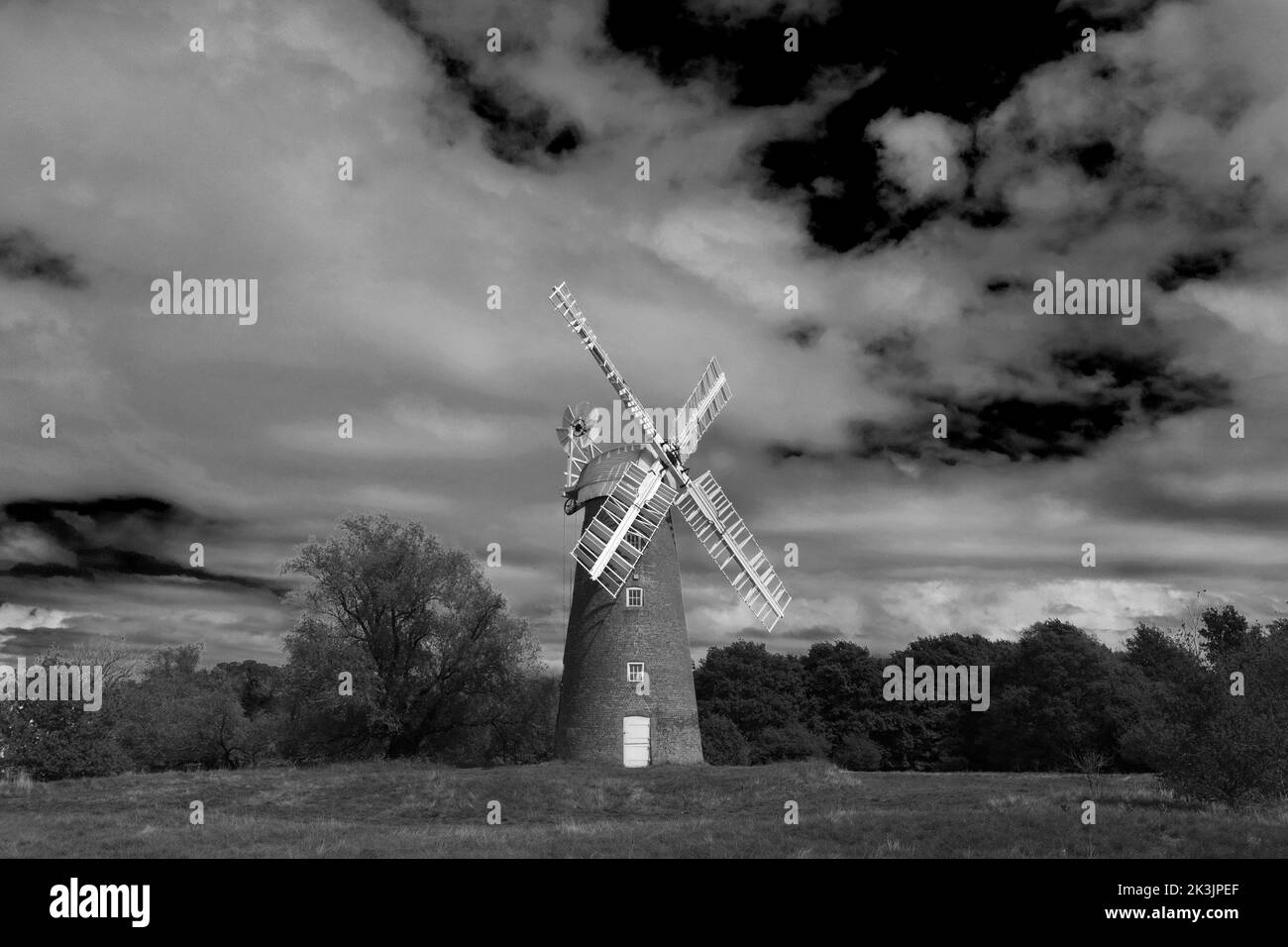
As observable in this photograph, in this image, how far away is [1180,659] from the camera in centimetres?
2772

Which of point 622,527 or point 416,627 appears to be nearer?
point 622,527

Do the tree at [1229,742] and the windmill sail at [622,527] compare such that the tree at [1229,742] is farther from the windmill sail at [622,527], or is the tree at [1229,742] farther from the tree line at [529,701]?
the windmill sail at [622,527]

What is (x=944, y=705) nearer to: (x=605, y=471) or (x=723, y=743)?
(x=723, y=743)

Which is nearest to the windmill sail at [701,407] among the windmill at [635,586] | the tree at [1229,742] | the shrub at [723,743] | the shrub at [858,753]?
the windmill at [635,586]

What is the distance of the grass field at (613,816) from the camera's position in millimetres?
20688

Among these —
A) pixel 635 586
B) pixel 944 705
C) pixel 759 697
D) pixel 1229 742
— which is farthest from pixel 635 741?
pixel 944 705

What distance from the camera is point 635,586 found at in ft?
135

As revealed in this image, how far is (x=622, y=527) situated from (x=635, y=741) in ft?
28.8

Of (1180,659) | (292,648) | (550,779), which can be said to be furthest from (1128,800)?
(292,648)

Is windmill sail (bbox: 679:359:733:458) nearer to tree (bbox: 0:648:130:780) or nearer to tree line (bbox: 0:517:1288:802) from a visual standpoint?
tree line (bbox: 0:517:1288:802)

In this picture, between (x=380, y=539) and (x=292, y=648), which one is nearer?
(x=292, y=648)

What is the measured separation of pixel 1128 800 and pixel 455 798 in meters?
20.0
